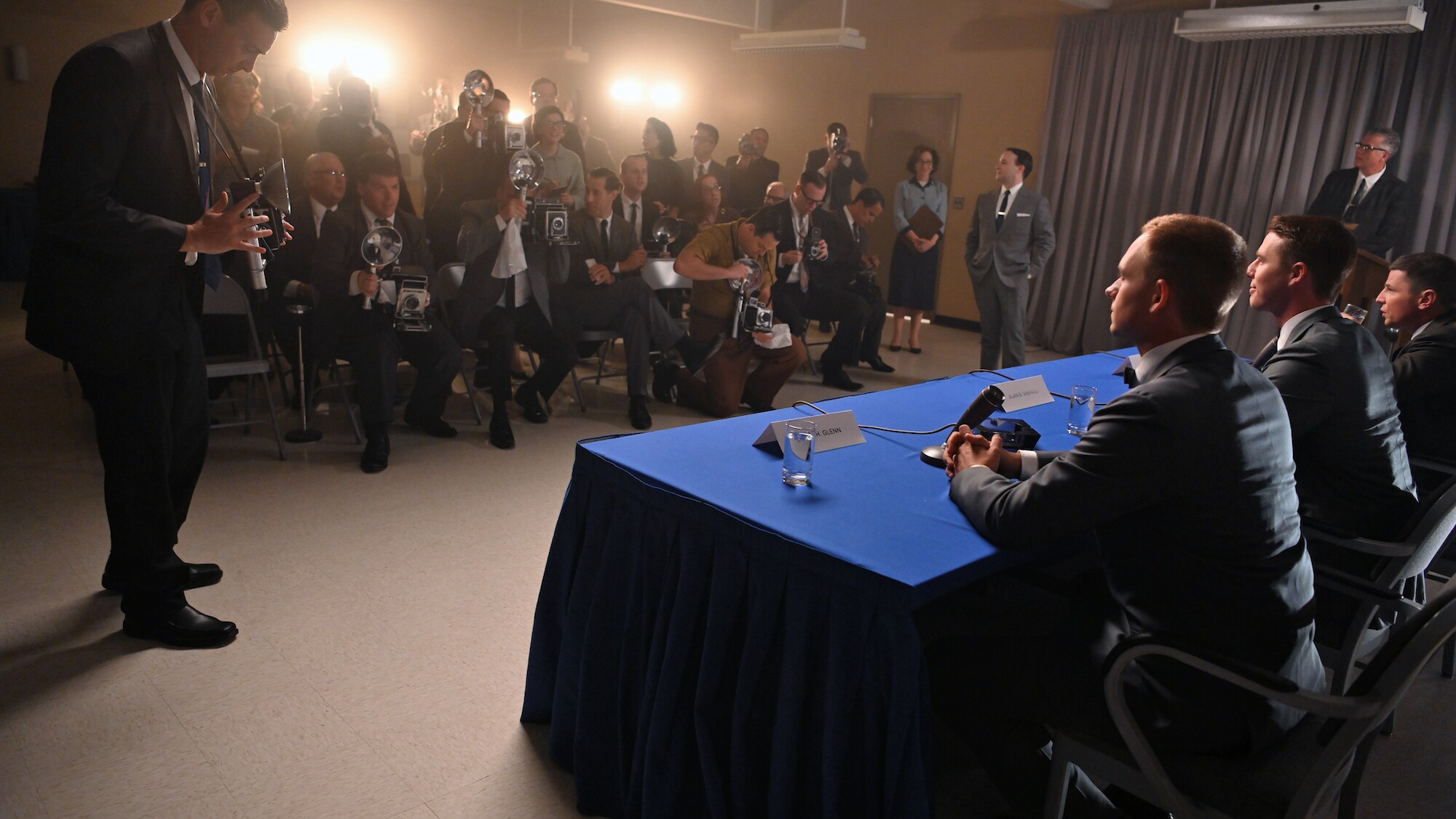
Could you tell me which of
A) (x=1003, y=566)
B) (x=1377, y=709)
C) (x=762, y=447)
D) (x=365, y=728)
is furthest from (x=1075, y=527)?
(x=365, y=728)

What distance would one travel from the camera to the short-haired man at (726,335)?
5.09m

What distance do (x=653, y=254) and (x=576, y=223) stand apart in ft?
2.73

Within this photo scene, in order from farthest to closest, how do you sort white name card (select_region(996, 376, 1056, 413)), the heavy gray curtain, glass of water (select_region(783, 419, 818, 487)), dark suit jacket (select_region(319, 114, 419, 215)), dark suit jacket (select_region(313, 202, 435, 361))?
the heavy gray curtain
dark suit jacket (select_region(319, 114, 419, 215))
dark suit jacket (select_region(313, 202, 435, 361))
white name card (select_region(996, 376, 1056, 413))
glass of water (select_region(783, 419, 818, 487))

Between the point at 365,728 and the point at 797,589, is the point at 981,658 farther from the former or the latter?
the point at 365,728

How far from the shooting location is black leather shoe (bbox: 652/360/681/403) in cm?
553

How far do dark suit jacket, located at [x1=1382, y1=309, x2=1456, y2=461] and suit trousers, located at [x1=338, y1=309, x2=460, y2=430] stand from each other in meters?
3.75

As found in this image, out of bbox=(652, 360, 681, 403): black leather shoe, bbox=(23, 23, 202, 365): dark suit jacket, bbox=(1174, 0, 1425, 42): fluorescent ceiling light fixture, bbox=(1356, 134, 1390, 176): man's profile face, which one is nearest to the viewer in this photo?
bbox=(23, 23, 202, 365): dark suit jacket

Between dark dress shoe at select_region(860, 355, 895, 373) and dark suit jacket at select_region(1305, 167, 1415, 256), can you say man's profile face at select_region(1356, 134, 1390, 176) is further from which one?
dark dress shoe at select_region(860, 355, 895, 373)

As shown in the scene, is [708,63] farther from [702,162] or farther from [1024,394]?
[1024,394]

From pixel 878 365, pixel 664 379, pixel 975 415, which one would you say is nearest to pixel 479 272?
pixel 664 379

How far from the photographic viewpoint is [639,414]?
5020 mm

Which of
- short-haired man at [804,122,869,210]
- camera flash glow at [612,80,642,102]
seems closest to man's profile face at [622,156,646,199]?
short-haired man at [804,122,869,210]

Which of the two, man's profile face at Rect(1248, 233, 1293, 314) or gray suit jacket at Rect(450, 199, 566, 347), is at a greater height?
man's profile face at Rect(1248, 233, 1293, 314)

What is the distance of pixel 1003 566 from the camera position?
172 centimetres
